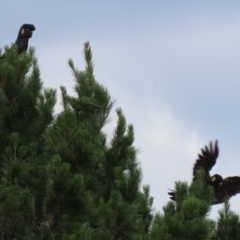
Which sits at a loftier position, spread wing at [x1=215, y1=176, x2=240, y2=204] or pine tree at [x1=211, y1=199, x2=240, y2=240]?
spread wing at [x1=215, y1=176, x2=240, y2=204]

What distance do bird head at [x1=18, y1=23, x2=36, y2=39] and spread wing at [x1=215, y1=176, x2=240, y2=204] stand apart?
3569 millimetres

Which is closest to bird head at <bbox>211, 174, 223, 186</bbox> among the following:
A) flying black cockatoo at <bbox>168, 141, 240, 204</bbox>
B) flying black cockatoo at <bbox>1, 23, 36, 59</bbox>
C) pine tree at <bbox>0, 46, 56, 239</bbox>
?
flying black cockatoo at <bbox>168, 141, 240, 204</bbox>

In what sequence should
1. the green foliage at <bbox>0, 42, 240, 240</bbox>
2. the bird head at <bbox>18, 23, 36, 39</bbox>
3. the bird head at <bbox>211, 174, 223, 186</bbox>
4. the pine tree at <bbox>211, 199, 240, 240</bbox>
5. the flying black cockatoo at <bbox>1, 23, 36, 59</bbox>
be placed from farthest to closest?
the bird head at <bbox>18, 23, 36, 39</bbox>
the flying black cockatoo at <bbox>1, 23, 36, 59</bbox>
the bird head at <bbox>211, 174, 223, 186</bbox>
the pine tree at <bbox>211, 199, 240, 240</bbox>
the green foliage at <bbox>0, 42, 240, 240</bbox>

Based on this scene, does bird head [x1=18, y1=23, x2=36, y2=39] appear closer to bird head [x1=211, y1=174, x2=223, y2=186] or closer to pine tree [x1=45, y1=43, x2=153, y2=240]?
pine tree [x1=45, y1=43, x2=153, y2=240]

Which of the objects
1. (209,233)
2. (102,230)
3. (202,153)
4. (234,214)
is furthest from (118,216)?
(202,153)

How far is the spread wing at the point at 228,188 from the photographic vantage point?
40.6 feet

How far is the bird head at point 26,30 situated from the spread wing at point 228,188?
3569mm

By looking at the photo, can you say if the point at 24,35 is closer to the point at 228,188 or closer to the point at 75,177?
the point at 228,188

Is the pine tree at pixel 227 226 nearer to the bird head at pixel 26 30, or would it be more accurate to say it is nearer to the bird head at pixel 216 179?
the bird head at pixel 216 179

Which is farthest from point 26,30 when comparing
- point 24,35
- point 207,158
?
point 207,158

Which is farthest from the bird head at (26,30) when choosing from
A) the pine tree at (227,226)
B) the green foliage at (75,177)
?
the pine tree at (227,226)

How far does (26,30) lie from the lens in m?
14.2

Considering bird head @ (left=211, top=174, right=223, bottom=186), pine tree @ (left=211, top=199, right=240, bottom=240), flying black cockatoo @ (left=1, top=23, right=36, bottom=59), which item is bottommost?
pine tree @ (left=211, top=199, right=240, bottom=240)

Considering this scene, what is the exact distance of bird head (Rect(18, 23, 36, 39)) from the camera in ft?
46.1
